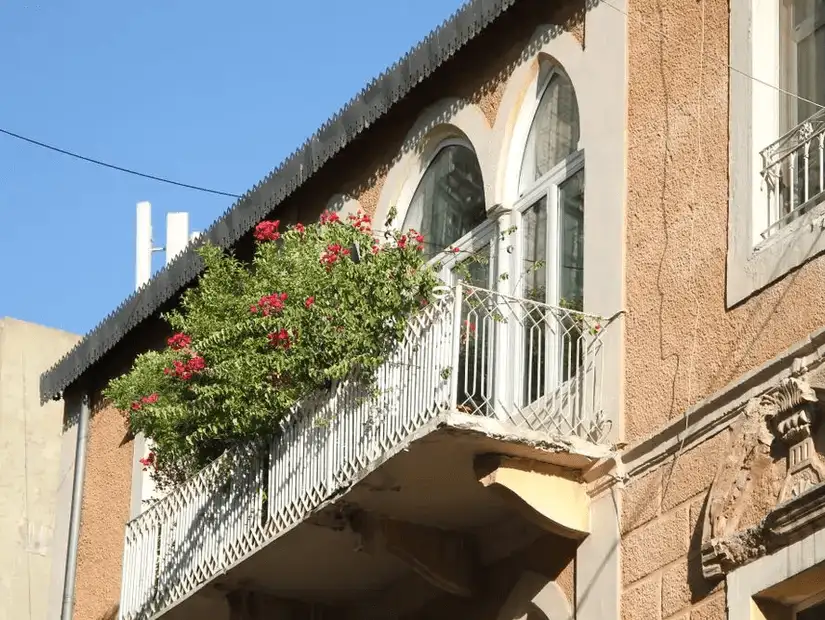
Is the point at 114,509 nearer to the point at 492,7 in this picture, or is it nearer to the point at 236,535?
the point at 236,535

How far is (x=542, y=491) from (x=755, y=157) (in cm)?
217

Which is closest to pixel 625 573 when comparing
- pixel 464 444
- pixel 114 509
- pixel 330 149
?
pixel 464 444

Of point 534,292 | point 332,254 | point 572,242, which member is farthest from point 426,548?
point 572,242

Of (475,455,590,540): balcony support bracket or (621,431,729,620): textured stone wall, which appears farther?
(475,455,590,540): balcony support bracket

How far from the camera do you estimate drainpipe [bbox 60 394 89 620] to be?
56.6 feet

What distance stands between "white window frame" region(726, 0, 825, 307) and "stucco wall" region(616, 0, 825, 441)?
0.27ft

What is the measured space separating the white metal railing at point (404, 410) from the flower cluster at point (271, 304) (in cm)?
64

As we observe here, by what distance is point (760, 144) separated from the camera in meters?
11.4

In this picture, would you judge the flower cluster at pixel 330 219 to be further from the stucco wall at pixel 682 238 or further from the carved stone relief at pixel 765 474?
the carved stone relief at pixel 765 474

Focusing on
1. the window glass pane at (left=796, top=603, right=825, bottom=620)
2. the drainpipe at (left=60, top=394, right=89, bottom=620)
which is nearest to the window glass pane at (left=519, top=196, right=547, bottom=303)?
the window glass pane at (left=796, top=603, right=825, bottom=620)

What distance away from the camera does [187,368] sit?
46.0 feet

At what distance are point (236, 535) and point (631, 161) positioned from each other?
3.55 meters

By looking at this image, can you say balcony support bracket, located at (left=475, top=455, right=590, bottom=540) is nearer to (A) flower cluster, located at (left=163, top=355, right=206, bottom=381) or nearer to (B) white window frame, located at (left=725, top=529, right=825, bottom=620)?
(B) white window frame, located at (left=725, top=529, right=825, bottom=620)

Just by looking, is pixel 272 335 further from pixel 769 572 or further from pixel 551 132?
pixel 769 572
